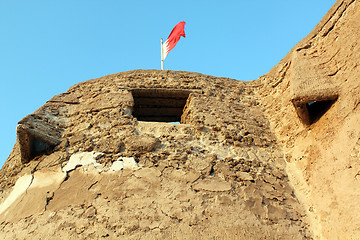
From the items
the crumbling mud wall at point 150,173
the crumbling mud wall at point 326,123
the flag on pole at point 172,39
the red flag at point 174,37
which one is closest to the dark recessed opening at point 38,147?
the crumbling mud wall at point 150,173

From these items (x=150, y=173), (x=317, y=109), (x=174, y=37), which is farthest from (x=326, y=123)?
(x=174, y=37)

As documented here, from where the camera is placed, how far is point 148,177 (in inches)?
140

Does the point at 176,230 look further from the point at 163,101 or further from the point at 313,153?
the point at 163,101

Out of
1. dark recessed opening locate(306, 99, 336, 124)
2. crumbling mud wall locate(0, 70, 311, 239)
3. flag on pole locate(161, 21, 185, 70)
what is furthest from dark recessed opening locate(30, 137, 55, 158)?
flag on pole locate(161, 21, 185, 70)

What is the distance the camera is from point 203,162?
12.6 feet

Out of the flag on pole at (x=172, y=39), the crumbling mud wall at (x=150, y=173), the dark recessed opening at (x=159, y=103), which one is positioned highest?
the flag on pole at (x=172, y=39)

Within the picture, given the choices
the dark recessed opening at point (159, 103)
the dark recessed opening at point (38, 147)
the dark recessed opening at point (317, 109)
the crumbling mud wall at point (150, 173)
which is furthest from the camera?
the dark recessed opening at point (159, 103)

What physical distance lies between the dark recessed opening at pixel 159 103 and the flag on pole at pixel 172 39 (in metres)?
2.23

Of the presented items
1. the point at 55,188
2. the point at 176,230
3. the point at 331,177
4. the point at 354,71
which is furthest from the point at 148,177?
the point at 354,71

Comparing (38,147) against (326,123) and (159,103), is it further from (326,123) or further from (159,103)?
(326,123)

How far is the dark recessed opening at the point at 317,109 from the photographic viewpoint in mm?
3924

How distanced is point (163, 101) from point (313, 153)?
2268mm

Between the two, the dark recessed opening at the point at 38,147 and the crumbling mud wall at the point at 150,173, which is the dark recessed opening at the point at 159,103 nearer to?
the crumbling mud wall at the point at 150,173

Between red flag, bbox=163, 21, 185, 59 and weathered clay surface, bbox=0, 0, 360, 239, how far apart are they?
2664mm
